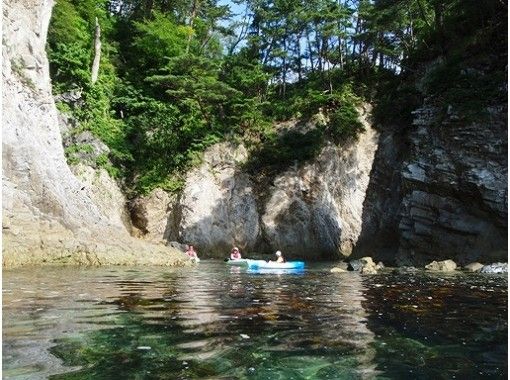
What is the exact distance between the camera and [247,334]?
Result: 5535 millimetres

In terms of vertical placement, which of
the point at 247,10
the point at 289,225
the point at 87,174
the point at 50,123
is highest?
the point at 247,10

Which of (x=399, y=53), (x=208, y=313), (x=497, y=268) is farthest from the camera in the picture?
(x=399, y=53)

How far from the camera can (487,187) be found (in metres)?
20.3

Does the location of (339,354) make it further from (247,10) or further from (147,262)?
(247,10)

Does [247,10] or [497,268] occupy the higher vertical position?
[247,10]

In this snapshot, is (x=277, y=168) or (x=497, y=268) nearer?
(x=497, y=268)

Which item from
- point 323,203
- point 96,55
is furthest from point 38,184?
point 323,203

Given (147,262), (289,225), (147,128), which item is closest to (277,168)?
(289,225)

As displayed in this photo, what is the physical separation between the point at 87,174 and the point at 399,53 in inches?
913

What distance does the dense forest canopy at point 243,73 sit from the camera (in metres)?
25.8

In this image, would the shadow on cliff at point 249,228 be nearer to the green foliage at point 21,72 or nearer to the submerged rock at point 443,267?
the submerged rock at point 443,267

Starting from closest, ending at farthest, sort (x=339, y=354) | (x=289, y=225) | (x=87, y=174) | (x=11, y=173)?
(x=339, y=354)
(x=11, y=173)
(x=87, y=174)
(x=289, y=225)

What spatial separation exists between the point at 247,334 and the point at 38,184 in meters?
13.6

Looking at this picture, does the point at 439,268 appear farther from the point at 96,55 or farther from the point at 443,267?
the point at 96,55
